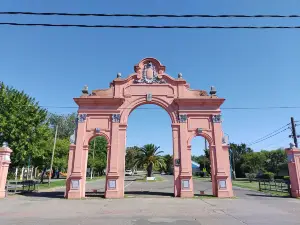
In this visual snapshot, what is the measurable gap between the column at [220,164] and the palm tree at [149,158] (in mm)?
24918

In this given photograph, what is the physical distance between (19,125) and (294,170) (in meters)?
23.0

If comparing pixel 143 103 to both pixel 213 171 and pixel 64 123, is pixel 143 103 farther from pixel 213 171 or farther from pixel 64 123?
pixel 64 123

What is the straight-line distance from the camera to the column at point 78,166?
586 inches

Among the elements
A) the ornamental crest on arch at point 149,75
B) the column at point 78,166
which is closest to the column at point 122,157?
the column at point 78,166

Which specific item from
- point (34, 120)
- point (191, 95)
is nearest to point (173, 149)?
point (191, 95)

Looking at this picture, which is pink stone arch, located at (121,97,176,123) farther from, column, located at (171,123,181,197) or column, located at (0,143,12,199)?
column, located at (0,143,12,199)

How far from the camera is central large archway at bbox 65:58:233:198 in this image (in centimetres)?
1536

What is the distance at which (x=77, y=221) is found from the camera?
7910 mm

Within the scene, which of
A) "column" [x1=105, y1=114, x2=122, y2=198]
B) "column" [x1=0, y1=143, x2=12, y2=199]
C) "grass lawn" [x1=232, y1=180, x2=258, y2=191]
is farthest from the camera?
"grass lawn" [x1=232, y1=180, x2=258, y2=191]

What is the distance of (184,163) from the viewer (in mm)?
15758

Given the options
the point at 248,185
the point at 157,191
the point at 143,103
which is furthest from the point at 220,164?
the point at 248,185

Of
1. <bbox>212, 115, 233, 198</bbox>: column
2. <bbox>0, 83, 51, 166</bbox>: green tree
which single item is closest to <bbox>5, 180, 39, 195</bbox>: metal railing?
<bbox>0, 83, 51, 166</bbox>: green tree

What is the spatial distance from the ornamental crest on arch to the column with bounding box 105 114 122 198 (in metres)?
3.71

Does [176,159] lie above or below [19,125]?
below
